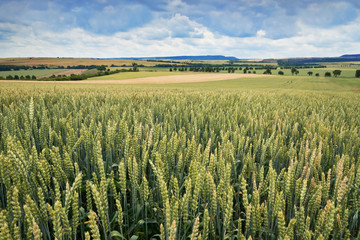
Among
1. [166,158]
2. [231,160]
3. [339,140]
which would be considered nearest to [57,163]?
[166,158]

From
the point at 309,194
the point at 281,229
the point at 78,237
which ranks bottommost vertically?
the point at 78,237

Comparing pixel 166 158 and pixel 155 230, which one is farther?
pixel 166 158

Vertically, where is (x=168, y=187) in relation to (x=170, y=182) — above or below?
below

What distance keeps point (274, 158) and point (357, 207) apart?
0.80 metres

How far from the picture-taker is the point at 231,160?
176 centimetres

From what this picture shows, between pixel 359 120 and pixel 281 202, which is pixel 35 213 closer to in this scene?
pixel 281 202

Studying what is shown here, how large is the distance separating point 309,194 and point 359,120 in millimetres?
3119

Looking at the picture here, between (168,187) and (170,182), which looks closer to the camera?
(170,182)

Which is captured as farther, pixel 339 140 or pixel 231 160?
pixel 339 140

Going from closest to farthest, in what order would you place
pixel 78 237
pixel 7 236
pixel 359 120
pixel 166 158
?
pixel 7 236 → pixel 78 237 → pixel 166 158 → pixel 359 120

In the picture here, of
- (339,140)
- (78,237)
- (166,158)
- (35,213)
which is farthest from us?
(339,140)

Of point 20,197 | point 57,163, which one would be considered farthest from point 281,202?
point 20,197

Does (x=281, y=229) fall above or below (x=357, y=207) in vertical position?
above

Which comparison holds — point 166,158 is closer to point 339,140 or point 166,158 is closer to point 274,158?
point 274,158
